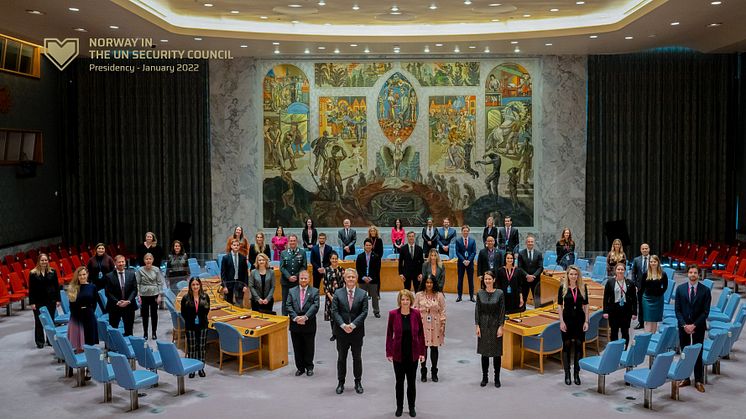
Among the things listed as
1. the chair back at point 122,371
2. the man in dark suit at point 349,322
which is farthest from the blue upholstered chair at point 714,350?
the chair back at point 122,371

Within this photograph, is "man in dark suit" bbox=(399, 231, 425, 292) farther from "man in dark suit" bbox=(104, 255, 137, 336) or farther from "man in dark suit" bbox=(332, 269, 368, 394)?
"man in dark suit" bbox=(104, 255, 137, 336)

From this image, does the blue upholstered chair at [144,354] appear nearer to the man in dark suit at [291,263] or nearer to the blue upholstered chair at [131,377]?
the blue upholstered chair at [131,377]

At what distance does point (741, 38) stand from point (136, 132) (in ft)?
51.5

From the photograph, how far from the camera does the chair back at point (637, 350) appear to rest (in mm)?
10422

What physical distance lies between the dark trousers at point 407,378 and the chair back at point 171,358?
285cm

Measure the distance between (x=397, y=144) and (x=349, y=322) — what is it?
1160 cm

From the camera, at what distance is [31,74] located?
67.8 feet

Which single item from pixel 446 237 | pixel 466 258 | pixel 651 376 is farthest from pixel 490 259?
pixel 651 376

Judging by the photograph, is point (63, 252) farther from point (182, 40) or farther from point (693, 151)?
point (693, 151)

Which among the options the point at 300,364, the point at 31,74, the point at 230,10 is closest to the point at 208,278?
the point at 300,364

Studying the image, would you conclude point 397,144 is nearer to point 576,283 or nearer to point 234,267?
point 234,267

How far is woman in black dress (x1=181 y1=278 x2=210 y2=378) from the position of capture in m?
11.2

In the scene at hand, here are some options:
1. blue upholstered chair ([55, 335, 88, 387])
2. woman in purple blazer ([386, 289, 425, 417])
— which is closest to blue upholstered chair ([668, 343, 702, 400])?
woman in purple blazer ([386, 289, 425, 417])

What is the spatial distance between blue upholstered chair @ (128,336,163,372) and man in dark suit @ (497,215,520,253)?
8.88 metres
